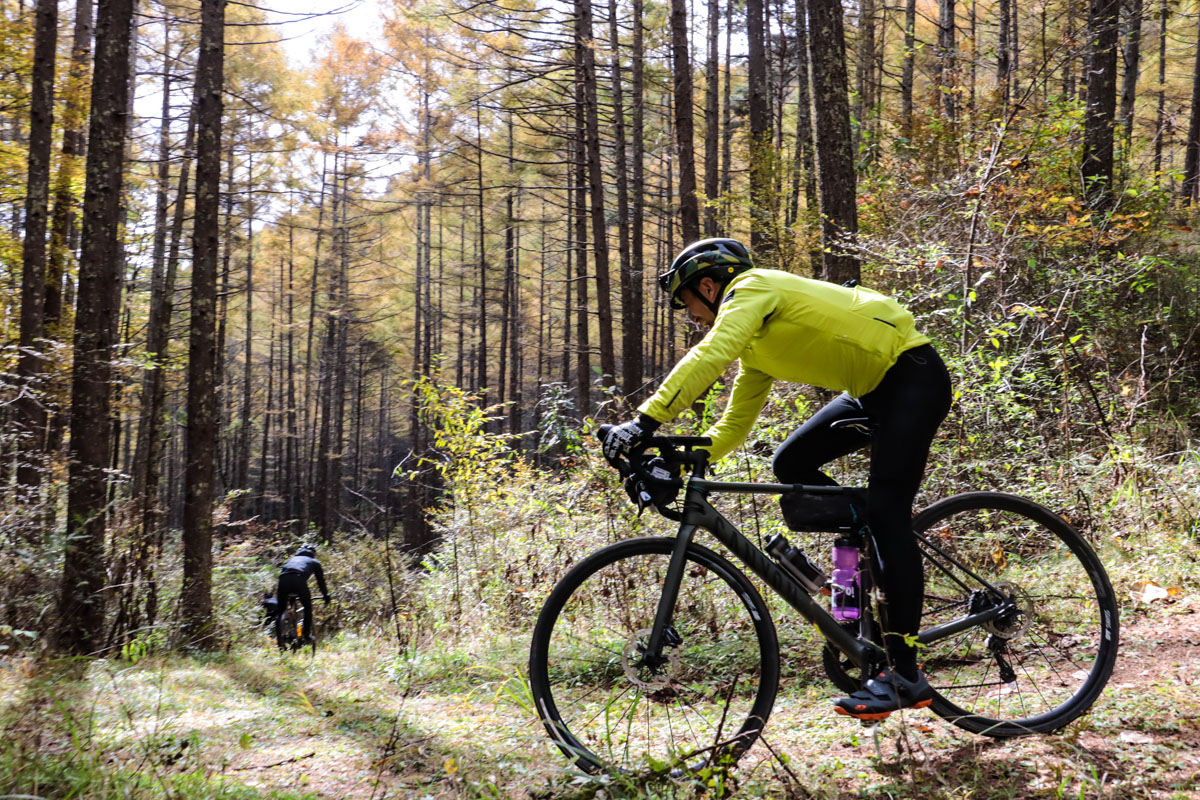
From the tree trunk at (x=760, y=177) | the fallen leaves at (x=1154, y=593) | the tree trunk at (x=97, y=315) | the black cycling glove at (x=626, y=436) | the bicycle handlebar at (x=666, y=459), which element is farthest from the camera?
the tree trunk at (x=760, y=177)

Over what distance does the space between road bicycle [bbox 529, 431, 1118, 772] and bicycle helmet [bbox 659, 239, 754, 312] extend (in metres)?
0.69

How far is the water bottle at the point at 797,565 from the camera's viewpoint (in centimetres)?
297

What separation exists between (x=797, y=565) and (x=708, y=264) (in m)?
1.31

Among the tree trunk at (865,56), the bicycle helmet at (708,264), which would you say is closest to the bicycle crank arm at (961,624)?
the bicycle helmet at (708,264)

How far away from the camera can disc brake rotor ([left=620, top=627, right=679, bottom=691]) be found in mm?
2818

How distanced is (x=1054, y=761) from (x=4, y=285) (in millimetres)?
15276

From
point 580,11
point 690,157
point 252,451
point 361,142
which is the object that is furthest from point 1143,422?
point 252,451

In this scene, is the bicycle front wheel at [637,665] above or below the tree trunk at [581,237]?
below

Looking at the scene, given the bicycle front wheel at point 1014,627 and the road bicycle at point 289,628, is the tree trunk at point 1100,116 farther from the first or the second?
the road bicycle at point 289,628

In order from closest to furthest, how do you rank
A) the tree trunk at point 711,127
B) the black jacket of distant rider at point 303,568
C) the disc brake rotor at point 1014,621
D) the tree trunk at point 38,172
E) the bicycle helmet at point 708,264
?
the bicycle helmet at point 708,264 → the disc brake rotor at point 1014,621 → the black jacket of distant rider at point 303,568 → the tree trunk at point 38,172 → the tree trunk at point 711,127

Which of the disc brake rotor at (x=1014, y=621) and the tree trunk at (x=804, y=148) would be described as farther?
the tree trunk at (x=804, y=148)

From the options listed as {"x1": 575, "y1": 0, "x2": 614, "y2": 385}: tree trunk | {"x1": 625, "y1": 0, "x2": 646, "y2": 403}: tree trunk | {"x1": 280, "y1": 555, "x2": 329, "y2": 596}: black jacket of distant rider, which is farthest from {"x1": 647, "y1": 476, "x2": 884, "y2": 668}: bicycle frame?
{"x1": 575, "y1": 0, "x2": 614, "y2": 385}: tree trunk

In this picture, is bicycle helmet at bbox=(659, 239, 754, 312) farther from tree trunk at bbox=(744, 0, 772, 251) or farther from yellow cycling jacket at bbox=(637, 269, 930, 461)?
tree trunk at bbox=(744, 0, 772, 251)

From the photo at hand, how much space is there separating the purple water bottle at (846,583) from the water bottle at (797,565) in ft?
0.38
